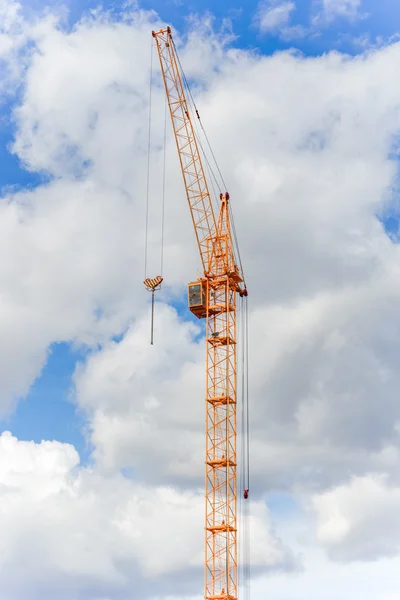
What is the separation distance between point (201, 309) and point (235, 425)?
1898 centimetres

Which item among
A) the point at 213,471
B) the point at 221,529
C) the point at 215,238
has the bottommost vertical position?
the point at 221,529

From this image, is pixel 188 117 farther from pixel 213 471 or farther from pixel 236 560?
pixel 236 560

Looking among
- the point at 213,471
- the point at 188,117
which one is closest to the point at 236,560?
the point at 213,471

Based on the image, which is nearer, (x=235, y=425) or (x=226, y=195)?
(x=235, y=425)

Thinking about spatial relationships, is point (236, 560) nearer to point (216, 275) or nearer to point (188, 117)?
point (216, 275)

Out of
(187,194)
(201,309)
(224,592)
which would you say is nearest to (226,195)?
(187,194)

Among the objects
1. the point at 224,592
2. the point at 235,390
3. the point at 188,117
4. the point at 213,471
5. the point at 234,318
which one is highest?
the point at 188,117

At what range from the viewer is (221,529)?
120 m

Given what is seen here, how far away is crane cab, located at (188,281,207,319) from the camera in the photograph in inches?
5049

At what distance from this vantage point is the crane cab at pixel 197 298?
128 metres

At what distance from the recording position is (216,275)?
12975 cm

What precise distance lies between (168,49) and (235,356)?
1962 inches

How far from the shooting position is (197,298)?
12875 centimetres

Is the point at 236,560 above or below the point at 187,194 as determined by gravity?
below
